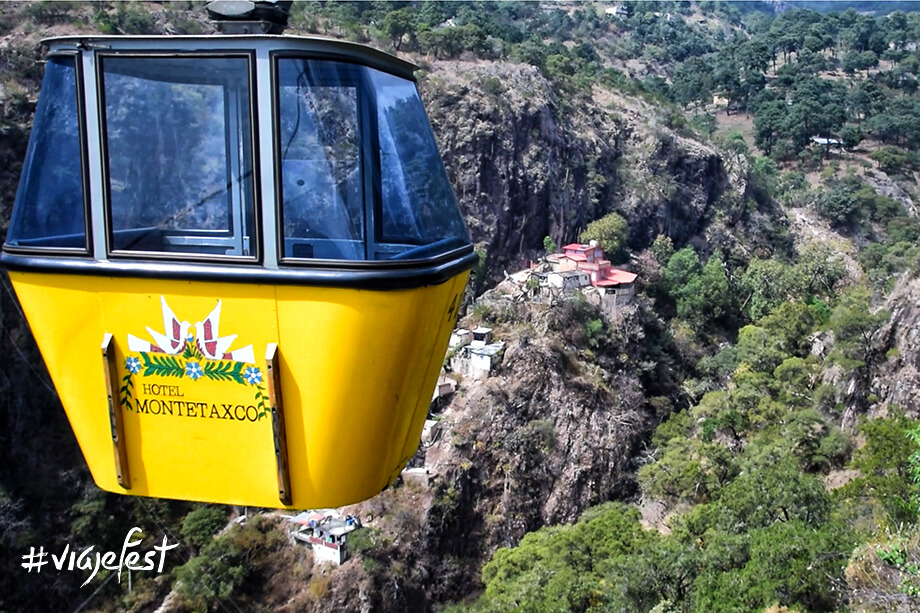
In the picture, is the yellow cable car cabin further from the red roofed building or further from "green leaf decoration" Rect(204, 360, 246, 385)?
the red roofed building

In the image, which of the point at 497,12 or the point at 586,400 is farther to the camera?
the point at 497,12

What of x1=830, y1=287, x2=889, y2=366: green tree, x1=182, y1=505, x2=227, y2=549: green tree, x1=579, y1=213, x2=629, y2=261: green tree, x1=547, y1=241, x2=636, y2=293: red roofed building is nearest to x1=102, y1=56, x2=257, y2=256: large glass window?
x1=182, y1=505, x2=227, y2=549: green tree

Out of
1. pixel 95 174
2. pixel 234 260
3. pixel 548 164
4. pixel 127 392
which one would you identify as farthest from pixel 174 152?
pixel 548 164

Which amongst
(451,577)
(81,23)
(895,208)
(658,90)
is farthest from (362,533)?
(658,90)

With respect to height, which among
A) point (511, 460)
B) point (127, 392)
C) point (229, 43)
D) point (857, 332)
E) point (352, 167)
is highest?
point (229, 43)

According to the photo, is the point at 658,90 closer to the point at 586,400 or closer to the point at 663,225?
the point at 663,225

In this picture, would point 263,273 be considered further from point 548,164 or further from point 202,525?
point 548,164

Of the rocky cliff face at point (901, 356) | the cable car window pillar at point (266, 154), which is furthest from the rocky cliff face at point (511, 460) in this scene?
the cable car window pillar at point (266, 154)
